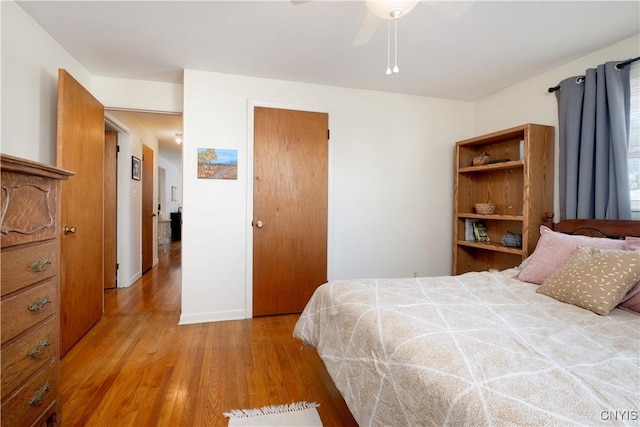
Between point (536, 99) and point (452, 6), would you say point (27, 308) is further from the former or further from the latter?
point (536, 99)

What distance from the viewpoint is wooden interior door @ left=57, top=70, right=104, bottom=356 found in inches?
82.4

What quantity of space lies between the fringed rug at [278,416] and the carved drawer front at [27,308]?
98 centimetres

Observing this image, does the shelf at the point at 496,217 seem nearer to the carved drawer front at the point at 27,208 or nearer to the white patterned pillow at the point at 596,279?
the white patterned pillow at the point at 596,279

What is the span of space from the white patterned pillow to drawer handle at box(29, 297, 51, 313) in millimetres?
2521

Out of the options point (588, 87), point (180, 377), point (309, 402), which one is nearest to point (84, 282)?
point (180, 377)

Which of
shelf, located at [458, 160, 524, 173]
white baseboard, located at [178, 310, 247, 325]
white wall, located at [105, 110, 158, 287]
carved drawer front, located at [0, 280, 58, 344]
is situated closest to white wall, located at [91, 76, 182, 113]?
white wall, located at [105, 110, 158, 287]

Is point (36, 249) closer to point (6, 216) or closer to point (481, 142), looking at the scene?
point (6, 216)

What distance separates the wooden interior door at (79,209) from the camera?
2.09 metres

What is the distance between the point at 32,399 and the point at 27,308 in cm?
38

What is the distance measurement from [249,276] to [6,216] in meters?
Result: 1.98

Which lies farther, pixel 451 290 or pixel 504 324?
pixel 451 290

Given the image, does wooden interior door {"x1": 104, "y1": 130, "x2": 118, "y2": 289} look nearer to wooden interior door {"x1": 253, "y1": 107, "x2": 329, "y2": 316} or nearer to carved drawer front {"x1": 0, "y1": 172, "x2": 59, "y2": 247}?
wooden interior door {"x1": 253, "y1": 107, "x2": 329, "y2": 316}

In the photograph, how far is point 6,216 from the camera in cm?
106

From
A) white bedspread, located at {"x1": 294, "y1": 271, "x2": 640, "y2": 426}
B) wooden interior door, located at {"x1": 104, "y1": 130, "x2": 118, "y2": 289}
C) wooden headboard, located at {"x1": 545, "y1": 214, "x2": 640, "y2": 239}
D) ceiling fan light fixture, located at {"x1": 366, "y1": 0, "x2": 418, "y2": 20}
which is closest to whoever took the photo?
white bedspread, located at {"x1": 294, "y1": 271, "x2": 640, "y2": 426}
